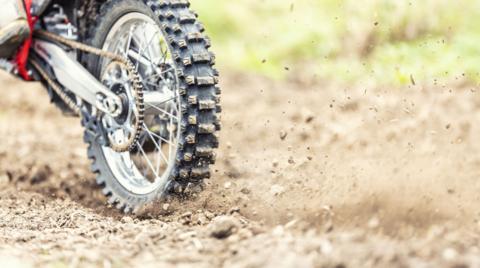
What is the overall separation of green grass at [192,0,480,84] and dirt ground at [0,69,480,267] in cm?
50

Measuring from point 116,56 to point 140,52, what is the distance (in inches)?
6.3

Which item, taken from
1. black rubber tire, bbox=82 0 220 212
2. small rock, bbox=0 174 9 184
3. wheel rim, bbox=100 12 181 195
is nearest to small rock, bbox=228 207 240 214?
black rubber tire, bbox=82 0 220 212

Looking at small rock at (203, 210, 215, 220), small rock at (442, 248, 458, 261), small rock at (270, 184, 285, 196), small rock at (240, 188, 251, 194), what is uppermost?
small rock at (270, 184, 285, 196)

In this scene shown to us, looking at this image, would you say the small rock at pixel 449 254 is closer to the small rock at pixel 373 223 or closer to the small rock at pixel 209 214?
the small rock at pixel 373 223

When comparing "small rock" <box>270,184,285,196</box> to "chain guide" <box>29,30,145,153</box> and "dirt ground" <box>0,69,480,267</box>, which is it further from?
"chain guide" <box>29,30,145,153</box>

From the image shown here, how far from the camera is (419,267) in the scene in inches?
120

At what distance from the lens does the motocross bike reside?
4430 mm

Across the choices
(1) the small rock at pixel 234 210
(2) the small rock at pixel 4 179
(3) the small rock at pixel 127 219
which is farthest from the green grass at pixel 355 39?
(1) the small rock at pixel 234 210

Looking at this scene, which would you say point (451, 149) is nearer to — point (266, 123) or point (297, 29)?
point (266, 123)

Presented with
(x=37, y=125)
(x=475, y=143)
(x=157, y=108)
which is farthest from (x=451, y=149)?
(x=37, y=125)

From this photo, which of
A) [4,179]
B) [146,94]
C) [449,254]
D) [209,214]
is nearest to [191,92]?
[146,94]

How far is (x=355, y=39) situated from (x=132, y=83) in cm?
515

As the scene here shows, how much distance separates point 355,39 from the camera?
9492 mm

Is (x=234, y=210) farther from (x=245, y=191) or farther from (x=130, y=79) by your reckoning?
(x=130, y=79)
